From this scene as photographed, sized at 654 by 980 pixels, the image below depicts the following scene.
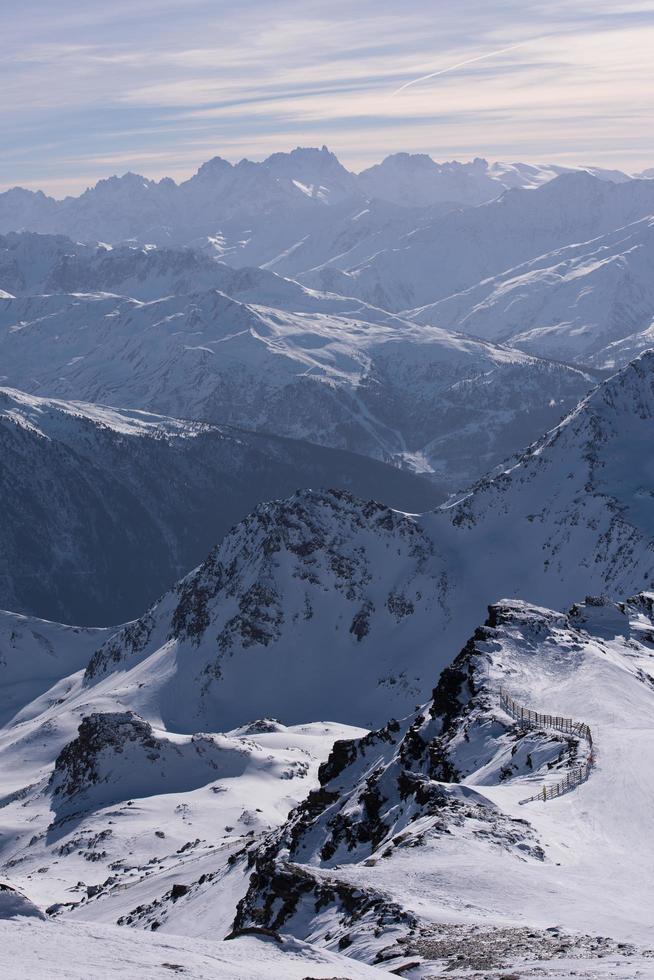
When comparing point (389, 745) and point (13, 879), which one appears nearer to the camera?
point (389, 745)

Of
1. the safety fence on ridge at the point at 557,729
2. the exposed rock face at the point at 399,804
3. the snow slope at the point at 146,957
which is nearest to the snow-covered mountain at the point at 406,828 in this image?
the exposed rock face at the point at 399,804

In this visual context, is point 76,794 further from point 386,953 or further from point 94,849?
point 386,953

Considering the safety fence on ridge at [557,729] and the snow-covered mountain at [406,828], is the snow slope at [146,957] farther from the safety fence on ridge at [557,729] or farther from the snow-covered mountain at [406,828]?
the safety fence on ridge at [557,729]

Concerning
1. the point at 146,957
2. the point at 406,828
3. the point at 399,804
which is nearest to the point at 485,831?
the point at 406,828

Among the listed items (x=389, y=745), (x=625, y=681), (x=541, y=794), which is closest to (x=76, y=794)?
(x=389, y=745)

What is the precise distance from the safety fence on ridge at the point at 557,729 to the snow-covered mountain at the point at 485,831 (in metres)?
0.43

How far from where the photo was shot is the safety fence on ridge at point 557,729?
255ft

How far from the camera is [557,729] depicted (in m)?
92.2

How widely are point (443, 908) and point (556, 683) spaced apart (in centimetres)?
5715

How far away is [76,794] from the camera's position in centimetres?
17888

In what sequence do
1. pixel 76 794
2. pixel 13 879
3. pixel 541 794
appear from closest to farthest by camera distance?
1. pixel 541 794
2. pixel 13 879
3. pixel 76 794

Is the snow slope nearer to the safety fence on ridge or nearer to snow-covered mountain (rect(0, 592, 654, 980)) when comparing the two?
snow-covered mountain (rect(0, 592, 654, 980))

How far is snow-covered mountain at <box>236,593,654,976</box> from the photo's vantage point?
5266 cm

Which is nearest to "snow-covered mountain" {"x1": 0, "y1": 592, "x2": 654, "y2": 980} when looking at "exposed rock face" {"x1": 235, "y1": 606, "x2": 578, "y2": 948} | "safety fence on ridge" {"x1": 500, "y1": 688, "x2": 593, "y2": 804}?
"exposed rock face" {"x1": 235, "y1": 606, "x2": 578, "y2": 948}
